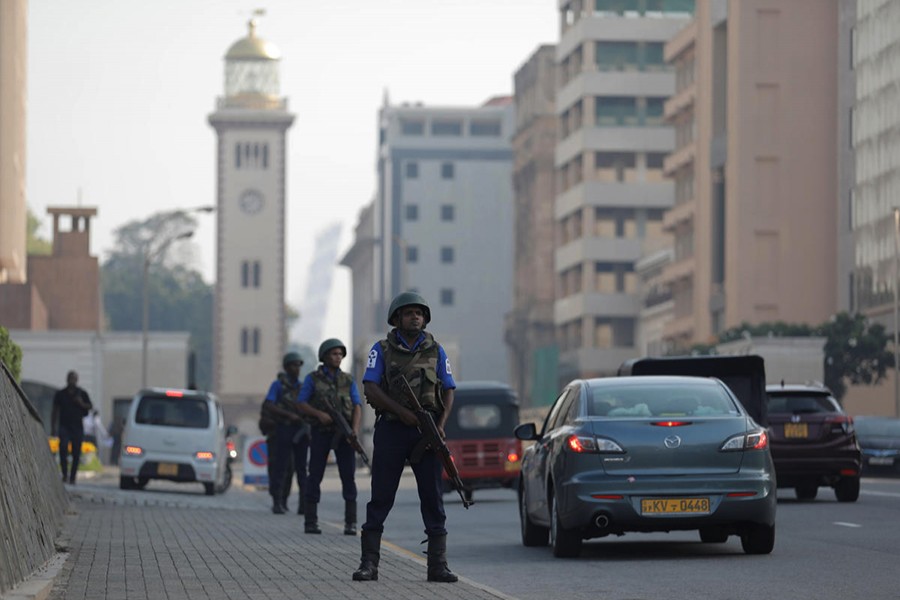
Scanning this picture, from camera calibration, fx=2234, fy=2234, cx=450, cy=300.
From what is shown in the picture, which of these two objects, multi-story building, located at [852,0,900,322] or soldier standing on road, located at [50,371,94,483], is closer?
soldier standing on road, located at [50,371,94,483]

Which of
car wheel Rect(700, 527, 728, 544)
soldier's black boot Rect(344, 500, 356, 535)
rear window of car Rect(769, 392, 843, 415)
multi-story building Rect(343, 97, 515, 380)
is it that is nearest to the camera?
car wheel Rect(700, 527, 728, 544)

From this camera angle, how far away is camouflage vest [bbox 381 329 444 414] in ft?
47.9

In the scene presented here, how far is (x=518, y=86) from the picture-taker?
5458 inches

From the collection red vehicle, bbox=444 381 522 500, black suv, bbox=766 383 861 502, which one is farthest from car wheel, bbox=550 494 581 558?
red vehicle, bbox=444 381 522 500

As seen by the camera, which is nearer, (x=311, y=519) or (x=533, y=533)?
(x=533, y=533)

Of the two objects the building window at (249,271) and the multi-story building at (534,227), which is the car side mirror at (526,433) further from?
the building window at (249,271)

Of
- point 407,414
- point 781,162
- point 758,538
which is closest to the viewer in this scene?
A: point 407,414

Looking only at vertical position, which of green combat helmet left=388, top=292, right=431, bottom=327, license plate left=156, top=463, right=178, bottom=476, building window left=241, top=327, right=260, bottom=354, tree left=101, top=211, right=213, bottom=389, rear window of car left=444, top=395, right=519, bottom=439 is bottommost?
license plate left=156, top=463, right=178, bottom=476

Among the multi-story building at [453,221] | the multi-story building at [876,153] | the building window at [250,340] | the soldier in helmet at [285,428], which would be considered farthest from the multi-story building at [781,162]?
the multi-story building at [453,221]

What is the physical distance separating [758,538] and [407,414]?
13.8ft

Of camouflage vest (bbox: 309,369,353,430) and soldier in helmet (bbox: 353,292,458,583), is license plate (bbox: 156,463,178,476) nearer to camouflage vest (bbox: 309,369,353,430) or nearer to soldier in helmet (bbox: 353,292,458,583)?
camouflage vest (bbox: 309,369,353,430)

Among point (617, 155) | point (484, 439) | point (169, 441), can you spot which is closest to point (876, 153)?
point (617, 155)

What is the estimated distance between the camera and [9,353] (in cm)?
2619

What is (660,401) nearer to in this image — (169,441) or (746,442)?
(746,442)
